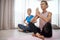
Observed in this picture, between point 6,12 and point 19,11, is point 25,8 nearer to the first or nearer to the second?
point 19,11

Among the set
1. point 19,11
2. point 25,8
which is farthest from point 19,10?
point 25,8

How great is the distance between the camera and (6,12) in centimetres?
249

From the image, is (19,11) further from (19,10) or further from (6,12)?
(6,12)

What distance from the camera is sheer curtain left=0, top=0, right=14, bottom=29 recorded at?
Result: 2.48 metres

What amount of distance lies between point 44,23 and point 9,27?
1.34 metres

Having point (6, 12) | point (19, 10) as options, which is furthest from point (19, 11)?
point (6, 12)

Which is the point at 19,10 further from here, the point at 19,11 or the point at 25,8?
the point at 25,8

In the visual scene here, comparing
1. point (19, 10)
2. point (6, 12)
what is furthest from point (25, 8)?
point (6, 12)

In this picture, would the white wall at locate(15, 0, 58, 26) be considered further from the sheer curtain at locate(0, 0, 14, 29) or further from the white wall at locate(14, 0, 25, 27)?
the sheer curtain at locate(0, 0, 14, 29)

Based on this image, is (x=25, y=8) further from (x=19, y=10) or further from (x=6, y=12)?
(x=6, y=12)

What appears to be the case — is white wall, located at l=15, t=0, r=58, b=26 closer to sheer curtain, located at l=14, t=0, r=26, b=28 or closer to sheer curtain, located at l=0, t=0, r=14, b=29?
sheer curtain, located at l=14, t=0, r=26, b=28

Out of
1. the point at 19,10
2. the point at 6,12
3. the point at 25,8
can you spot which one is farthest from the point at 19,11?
the point at 6,12

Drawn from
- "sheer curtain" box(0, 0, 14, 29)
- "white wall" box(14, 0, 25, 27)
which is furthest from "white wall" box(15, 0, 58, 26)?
"sheer curtain" box(0, 0, 14, 29)

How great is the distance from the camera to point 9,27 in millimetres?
2521
